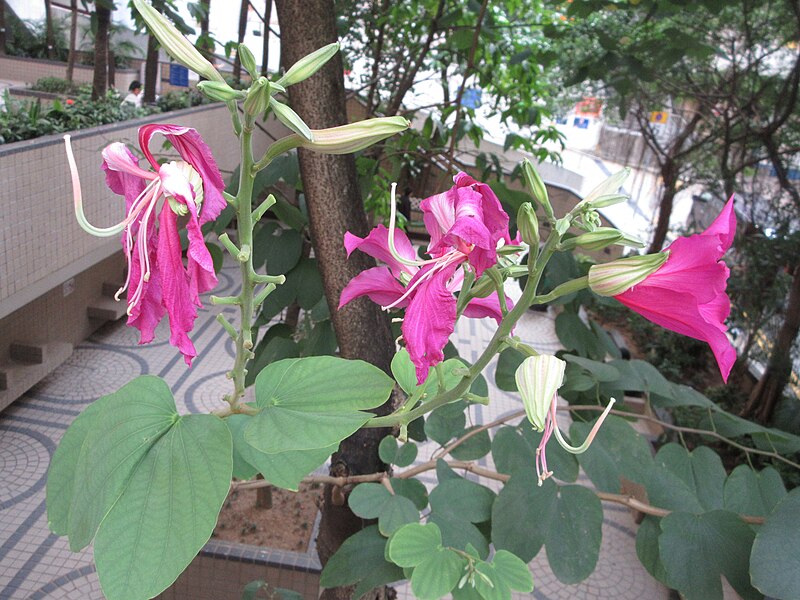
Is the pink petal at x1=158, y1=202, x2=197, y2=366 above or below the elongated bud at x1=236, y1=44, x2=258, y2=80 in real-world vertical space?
below

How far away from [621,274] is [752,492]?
1.95ft

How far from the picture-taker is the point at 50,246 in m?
2.56

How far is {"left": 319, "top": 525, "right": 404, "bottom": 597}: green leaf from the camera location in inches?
31.1

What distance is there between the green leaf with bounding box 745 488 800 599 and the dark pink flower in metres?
0.33

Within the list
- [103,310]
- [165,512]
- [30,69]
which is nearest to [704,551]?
[165,512]

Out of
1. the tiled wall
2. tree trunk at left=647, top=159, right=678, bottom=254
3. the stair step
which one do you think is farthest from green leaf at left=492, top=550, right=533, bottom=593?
the tiled wall

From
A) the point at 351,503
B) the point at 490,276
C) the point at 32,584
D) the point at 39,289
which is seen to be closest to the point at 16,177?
the point at 39,289

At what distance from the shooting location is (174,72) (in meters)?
5.11

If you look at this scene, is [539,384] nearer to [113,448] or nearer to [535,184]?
[535,184]

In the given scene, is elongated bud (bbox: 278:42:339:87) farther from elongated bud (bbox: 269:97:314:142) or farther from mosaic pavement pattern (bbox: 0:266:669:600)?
mosaic pavement pattern (bbox: 0:266:669:600)

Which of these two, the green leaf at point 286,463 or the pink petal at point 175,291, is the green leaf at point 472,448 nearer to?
the green leaf at point 286,463

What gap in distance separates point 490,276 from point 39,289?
2607 mm

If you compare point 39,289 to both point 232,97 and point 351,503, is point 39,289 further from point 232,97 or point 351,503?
point 232,97

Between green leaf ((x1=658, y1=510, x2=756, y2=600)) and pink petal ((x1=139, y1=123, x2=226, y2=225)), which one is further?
green leaf ((x1=658, y1=510, x2=756, y2=600))
